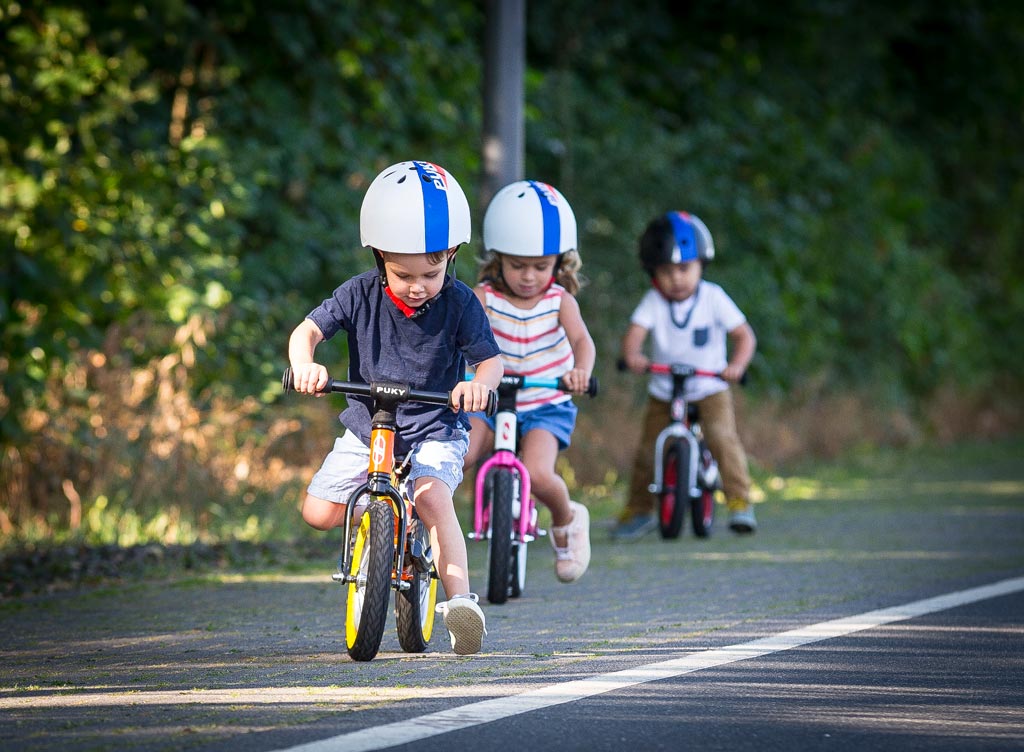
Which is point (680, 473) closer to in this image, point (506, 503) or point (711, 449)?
point (711, 449)

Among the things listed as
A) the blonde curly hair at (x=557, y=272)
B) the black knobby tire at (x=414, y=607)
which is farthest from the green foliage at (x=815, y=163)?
the black knobby tire at (x=414, y=607)

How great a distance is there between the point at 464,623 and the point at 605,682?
2.09 ft

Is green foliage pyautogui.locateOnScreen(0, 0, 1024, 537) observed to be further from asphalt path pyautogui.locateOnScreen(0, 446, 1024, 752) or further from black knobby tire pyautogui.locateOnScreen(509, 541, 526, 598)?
black knobby tire pyautogui.locateOnScreen(509, 541, 526, 598)

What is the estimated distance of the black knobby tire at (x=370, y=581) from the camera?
575 centimetres

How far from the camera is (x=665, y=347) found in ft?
36.1

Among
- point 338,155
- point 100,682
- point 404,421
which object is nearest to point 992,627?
point 404,421

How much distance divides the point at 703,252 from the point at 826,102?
1076cm

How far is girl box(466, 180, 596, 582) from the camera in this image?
7.86 metres

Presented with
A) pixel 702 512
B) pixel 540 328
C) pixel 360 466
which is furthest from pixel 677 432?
pixel 360 466

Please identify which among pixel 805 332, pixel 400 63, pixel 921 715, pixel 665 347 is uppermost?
pixel 400 63

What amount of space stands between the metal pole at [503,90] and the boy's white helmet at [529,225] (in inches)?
135

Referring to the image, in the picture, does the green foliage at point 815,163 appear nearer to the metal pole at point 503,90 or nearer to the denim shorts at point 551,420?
the metal pole at point 503,90

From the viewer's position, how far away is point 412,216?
19.8 ft

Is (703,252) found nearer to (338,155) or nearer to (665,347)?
(665,347)
